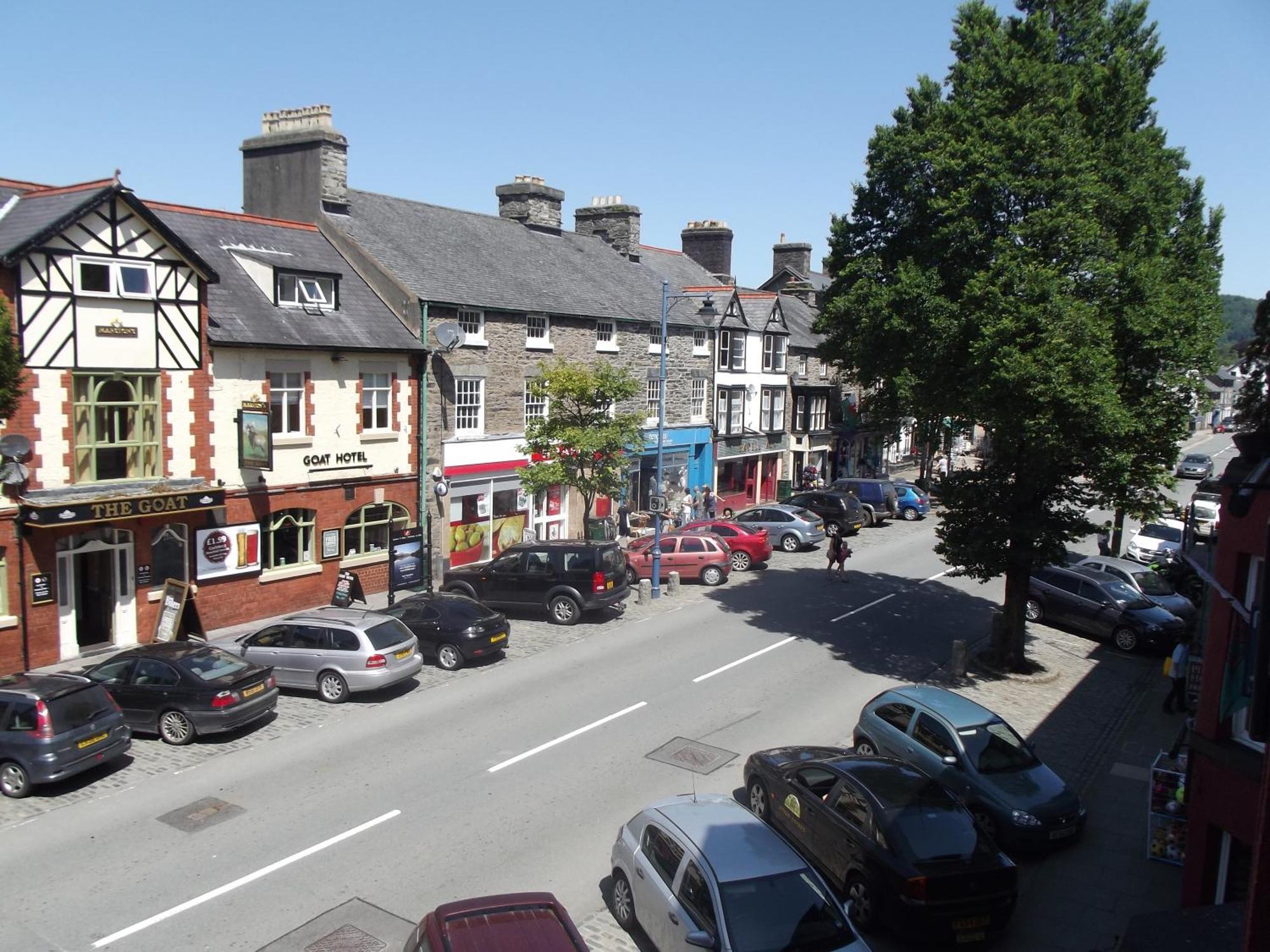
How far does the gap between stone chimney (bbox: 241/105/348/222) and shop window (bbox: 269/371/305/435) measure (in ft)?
22.9

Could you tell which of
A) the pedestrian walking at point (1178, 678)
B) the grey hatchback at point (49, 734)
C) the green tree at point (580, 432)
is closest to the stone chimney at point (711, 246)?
the green tree at point (580, 432)

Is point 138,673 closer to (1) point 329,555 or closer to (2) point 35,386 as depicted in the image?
(2) point 35,386

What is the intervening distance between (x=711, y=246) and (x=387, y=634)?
3800 cm

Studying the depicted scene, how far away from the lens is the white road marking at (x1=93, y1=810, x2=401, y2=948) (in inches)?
420

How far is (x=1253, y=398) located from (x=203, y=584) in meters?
21.1

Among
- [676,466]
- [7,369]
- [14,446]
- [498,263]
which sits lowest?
[676,466]

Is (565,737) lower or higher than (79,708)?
lower

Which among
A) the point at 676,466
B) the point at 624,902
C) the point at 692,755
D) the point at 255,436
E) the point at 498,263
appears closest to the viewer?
the point at 624,902

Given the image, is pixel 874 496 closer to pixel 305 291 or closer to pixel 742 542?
pixel 742 542

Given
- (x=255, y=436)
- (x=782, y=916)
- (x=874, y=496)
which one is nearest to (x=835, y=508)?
(x=874, y=496)

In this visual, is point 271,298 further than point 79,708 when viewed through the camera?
Yes

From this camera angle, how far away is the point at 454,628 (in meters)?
20.8

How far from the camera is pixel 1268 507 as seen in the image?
1055cm

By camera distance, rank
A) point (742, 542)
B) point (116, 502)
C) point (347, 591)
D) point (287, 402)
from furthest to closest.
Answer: point (742, 542)
point (287, 402)
point (347, 591)
point (116, 502)
